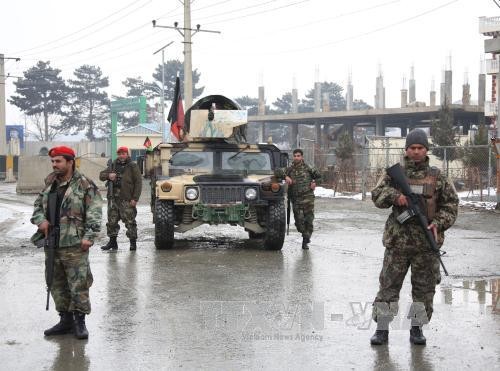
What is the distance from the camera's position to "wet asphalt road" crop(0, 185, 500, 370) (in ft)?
16.4

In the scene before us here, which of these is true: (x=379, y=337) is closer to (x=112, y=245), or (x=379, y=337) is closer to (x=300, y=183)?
(x=300, y=183)

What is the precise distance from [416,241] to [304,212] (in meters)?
5.48

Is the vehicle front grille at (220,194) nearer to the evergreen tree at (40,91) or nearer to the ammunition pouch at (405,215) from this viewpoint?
the ammunition pouch at (405,215)

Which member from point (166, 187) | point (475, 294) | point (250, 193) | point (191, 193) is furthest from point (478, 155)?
point (475, 294)

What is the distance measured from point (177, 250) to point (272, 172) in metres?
1.90

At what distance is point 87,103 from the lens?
239 ft

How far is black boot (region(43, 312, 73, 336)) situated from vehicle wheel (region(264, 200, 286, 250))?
4.79 m

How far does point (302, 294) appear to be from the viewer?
7238 mm

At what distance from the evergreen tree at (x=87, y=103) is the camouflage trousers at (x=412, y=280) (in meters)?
68.0

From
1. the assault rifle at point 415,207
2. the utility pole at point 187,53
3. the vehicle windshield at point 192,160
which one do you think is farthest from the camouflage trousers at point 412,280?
the utility pole at point 187,53

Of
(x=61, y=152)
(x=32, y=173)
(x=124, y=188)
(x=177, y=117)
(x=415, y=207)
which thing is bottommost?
(x=32, y=173)

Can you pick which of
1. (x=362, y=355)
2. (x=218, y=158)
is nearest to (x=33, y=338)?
(x=362, y=355)

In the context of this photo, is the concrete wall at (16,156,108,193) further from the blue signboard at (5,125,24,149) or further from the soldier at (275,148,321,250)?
the blue signboard at (5,125,24,149)

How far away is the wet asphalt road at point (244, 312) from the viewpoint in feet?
16.4
